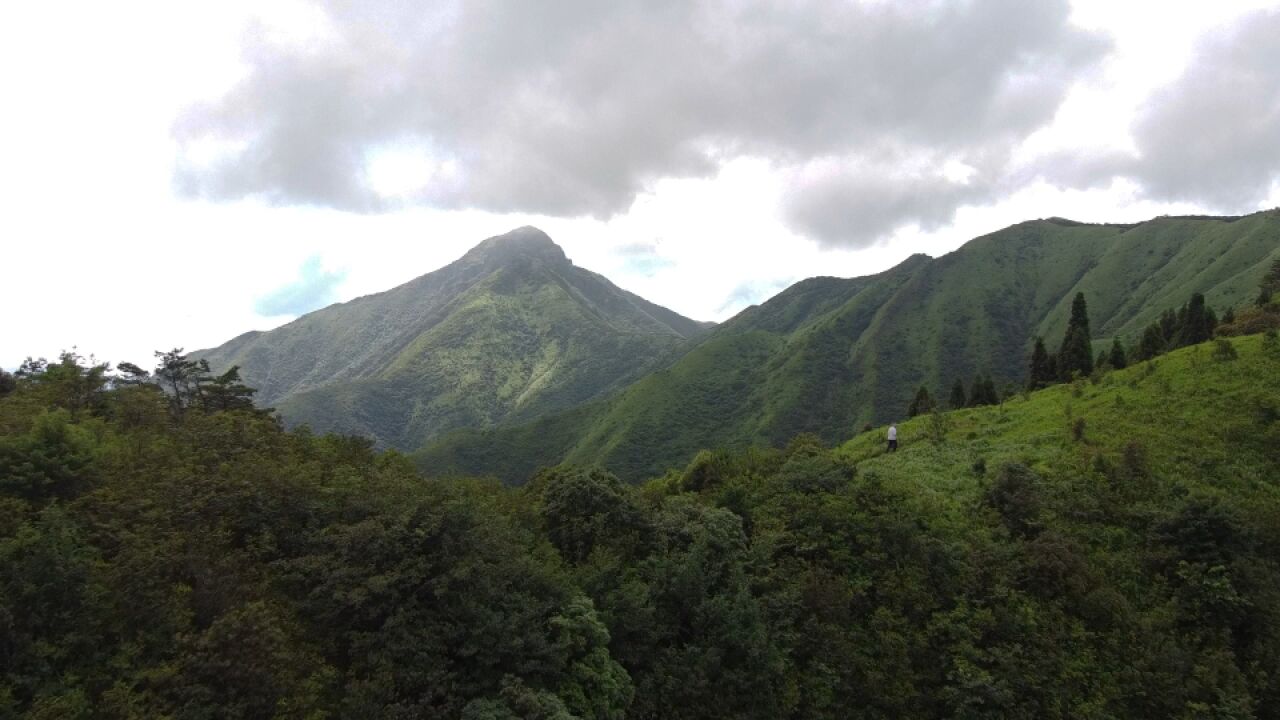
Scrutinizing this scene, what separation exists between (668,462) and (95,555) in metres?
107

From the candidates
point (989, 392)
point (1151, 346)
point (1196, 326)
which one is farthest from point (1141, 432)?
point (1151, 346)

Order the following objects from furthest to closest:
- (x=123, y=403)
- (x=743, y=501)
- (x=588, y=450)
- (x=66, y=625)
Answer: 1. (x=588, y=450)
2. (x=743, y=501)
3. (x=123, y=403)
4. (x=66, y=625)

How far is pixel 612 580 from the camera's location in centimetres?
1742

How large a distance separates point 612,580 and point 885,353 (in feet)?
530

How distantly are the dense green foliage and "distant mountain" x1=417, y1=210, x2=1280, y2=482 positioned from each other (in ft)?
294

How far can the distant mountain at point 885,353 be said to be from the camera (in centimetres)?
12588

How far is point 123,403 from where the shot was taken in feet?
65.9

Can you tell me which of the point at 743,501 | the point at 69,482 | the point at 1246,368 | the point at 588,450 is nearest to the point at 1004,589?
the point at 743,501

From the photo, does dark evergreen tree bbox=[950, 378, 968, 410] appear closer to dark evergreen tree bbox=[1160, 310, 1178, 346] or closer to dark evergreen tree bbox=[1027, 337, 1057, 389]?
dark evergreen tree bbox=[1027, 337, 1057, 389]

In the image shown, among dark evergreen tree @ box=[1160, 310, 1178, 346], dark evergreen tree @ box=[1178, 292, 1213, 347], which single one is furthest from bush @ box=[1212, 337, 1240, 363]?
dark evergreen tree @ box=[1160, 310, 1178, 346]

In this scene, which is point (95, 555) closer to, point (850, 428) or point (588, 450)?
point (588, 450)

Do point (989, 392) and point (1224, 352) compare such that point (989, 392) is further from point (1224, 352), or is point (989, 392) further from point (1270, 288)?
point (1224, 352)

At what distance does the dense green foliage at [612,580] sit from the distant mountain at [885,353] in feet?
294

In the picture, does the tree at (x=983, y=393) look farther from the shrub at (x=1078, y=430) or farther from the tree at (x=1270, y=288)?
the shrub at (x=1078, y=430)
